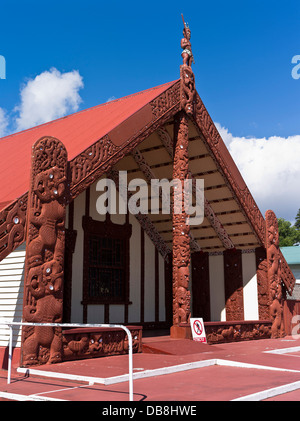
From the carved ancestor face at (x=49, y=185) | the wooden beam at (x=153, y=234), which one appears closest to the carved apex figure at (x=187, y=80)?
the wooden beam at (x=153, y=234)

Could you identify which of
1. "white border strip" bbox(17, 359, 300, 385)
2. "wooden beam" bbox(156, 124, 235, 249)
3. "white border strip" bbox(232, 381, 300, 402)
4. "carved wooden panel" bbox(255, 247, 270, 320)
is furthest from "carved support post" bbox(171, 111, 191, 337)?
"white border strip" bbox(232, 381, 300, 402)

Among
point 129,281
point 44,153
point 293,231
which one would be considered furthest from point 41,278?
point 293,231

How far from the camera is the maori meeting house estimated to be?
8094 mm

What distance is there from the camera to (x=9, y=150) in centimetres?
1320

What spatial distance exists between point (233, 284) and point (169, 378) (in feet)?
26.9

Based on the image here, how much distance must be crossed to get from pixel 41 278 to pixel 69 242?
14.0 feet

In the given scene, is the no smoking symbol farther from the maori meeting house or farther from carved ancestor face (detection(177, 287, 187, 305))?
carved ancestor face (detection(177, 287, 187, 305))

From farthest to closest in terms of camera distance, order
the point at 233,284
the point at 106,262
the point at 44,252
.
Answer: the point at 233,284
the point at 106,262
the point at 44,252

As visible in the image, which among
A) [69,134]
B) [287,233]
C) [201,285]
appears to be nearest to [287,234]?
[287,233]

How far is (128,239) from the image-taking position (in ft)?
46.0

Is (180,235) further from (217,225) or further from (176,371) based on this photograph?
(176,371)

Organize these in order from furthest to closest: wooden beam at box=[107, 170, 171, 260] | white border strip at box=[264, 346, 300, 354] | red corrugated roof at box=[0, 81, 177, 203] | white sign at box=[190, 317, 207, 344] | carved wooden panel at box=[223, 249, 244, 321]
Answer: carved wooden panel at box=[223, 249, 244, 321] → wooden beam at box=[107, 170, 171, 260] → white sign at box=[190, 317, 207, 344] → white border strip at box=[264, 346, 300, 354] → red corrugated roof at box=[0, 81, 177, 203]

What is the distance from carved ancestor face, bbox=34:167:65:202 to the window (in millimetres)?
→ 4337

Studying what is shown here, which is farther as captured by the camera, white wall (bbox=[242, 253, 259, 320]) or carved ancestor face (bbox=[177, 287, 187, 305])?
white wall (bbox=[242, 253, 259, 320])
